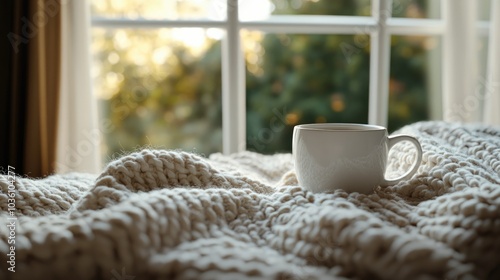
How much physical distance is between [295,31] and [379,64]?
1.00 feet

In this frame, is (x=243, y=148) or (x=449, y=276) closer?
(x=449, y=276)

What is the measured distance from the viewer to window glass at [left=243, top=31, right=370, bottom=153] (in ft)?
4.99

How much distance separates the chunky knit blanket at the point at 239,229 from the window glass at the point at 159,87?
80cm

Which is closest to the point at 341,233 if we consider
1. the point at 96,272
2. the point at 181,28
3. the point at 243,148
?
the point at 96,272

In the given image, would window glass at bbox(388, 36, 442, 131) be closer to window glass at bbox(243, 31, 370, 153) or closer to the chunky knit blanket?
window glass at bbox(243, 31, 370, 153)

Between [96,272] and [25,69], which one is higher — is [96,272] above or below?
below

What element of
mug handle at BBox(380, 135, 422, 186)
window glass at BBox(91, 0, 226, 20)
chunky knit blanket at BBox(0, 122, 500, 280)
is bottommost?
chunky knit blanket at BBox(0, 122, 500, 280)

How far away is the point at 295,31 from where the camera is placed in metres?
1.50

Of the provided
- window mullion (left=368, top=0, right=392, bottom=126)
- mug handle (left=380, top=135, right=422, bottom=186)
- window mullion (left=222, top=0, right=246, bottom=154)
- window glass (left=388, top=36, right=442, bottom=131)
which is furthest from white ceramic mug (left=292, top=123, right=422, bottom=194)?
window glass (left=388, top=36, right=442, bottom=131)

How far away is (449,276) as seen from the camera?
42cm

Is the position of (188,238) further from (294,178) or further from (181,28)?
(181,28)

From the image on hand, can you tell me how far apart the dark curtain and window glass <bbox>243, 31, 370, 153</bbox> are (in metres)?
0.60

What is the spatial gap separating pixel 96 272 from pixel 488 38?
154 cm

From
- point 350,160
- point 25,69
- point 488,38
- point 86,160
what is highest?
point 488,38
